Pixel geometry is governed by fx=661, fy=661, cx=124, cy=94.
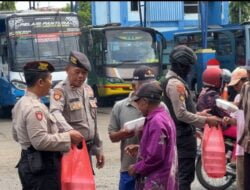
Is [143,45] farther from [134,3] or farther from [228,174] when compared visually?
[134,3]

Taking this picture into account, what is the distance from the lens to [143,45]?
20359 mm

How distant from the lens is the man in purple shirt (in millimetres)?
4730

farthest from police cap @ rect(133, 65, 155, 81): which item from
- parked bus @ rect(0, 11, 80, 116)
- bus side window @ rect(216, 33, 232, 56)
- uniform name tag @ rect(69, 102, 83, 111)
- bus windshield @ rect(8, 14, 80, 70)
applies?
bus side window @ rect(216, 33, 232, 56)

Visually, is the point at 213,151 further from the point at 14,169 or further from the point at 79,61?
the point at 14,169

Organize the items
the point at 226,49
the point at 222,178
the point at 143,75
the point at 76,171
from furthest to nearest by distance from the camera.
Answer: the point at 226,49 → the point at 222,178 → the point at 143,75 → the point at 76,171

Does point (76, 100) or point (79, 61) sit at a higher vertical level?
point (79, 61)

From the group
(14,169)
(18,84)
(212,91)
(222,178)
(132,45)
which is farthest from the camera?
(132,45)

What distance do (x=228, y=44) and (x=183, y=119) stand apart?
56.2ft

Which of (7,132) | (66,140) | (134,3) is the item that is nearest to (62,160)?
(66,140)

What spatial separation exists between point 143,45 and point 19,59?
4.37 m

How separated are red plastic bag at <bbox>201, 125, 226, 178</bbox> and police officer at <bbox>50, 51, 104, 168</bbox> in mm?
1374

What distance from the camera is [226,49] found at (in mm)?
22875

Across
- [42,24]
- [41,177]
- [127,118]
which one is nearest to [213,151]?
[127,118]

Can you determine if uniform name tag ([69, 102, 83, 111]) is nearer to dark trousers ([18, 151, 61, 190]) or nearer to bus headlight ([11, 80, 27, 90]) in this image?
dark trousers ([18, 151, 61, 190])
